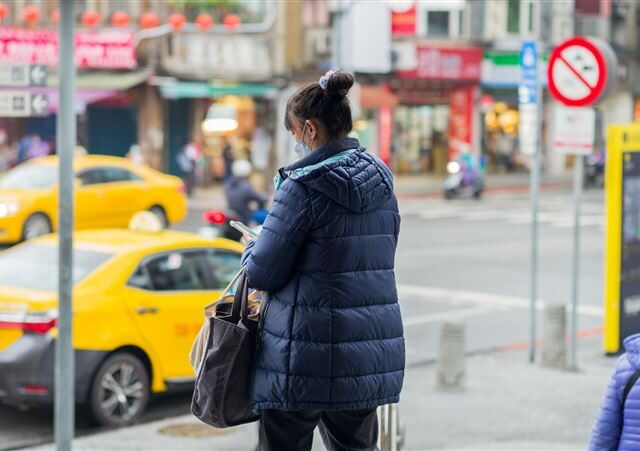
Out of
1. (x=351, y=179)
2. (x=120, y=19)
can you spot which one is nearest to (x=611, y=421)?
(x=351, y=179)

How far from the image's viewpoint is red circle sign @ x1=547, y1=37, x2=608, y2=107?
10.8 metres

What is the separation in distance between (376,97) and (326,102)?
38.2 m

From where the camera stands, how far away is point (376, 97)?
42.1 m

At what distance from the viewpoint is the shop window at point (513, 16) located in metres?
46.6

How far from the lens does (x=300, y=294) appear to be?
3996 mm

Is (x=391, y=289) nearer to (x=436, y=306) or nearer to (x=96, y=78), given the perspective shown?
(x=436, y=306)

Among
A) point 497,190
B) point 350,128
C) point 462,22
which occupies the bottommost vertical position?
point 497,190

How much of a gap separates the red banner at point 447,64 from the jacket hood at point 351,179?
38.3m

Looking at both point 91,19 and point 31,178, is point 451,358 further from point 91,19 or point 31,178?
point 91,19

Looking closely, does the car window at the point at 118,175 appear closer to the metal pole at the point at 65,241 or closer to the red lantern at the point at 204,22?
the red lantern at the point at 204,22

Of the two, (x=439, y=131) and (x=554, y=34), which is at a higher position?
(x=554, y=34)

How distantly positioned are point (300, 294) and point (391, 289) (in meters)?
0.35

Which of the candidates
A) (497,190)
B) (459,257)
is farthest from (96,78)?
(459,257)

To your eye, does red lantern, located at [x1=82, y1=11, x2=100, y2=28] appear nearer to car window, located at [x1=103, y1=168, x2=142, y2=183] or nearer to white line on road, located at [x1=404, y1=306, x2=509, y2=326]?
car window, located at [x1=103, y1=168, x2=142, y2=183]
